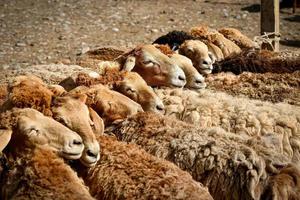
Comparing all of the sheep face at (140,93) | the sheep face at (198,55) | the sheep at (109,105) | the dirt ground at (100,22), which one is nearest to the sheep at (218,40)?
the sheep face at (198,55)

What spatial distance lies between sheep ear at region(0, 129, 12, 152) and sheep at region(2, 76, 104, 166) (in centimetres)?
47

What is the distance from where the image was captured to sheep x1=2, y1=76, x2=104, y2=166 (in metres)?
4.84

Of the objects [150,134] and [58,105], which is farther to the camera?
[150,134]

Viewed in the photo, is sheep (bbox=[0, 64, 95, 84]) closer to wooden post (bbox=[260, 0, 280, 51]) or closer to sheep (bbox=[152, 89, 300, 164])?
sheep (bbox=[152, 89, 300, 164])

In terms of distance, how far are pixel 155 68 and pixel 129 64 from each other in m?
0.32

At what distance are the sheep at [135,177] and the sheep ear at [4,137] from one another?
675 mm

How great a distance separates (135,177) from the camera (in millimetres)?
4410

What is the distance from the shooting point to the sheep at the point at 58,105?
484 centimetres

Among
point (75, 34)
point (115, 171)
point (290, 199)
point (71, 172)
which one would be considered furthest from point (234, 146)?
point (75, 34)

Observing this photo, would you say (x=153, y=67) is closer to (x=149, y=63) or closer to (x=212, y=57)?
(x=149, y=63)

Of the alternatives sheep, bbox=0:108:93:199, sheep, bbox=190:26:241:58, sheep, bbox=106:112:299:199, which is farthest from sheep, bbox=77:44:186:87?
sheep, bbox=0:108:93:199

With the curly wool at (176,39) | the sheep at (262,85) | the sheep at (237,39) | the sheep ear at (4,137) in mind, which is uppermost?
the sheep ear at (4,137)

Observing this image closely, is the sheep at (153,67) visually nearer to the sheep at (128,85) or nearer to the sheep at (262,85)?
the sheep at (128,85)

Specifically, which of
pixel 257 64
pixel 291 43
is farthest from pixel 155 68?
pixel 291 43
